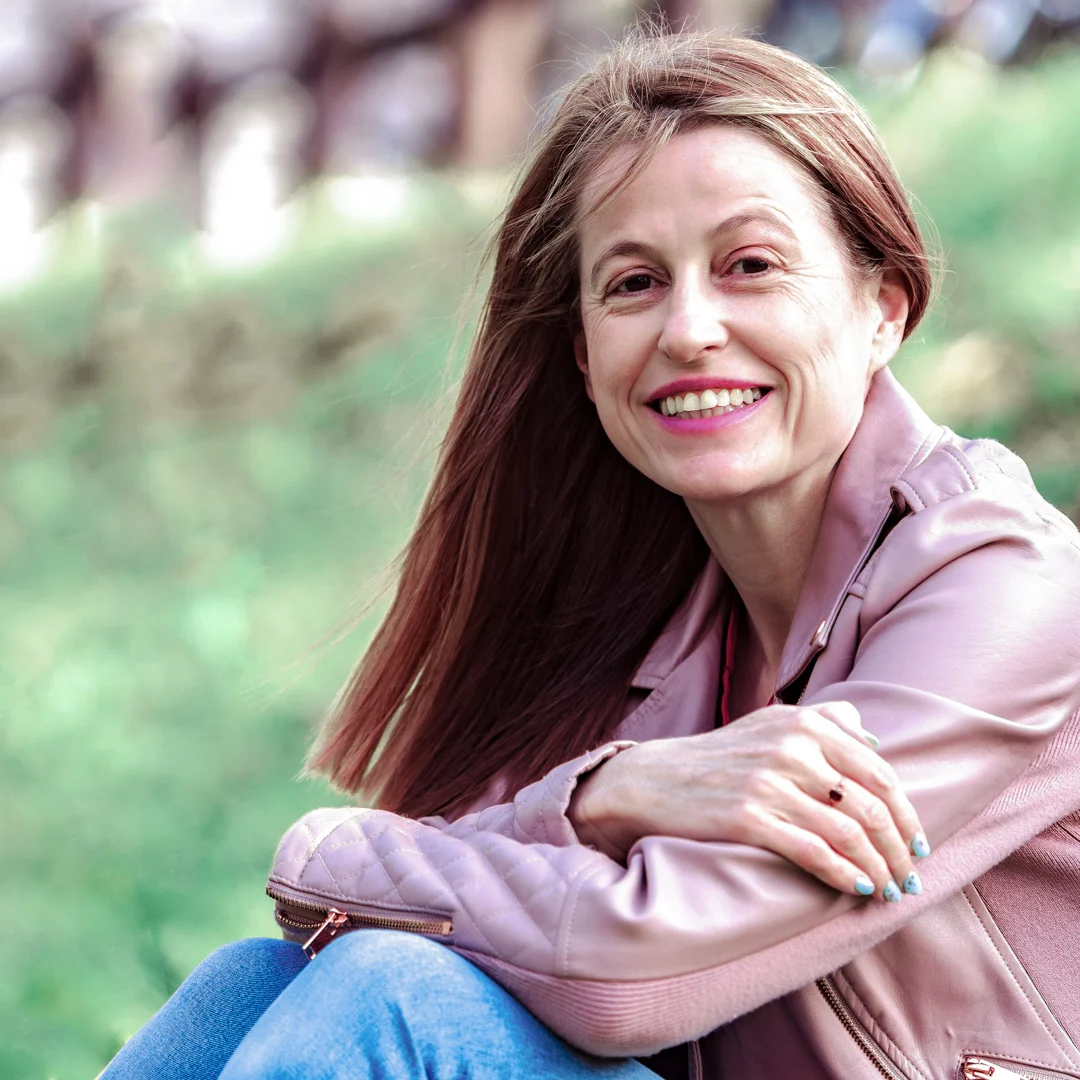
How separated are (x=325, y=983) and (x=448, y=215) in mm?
4824

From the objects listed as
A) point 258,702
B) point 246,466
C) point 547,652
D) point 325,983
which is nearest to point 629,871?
point 325,983

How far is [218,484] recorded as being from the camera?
Result: 19.6 feet

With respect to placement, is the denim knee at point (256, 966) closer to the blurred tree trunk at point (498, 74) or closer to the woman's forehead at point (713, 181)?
the woman's forehead at point (713, 181)

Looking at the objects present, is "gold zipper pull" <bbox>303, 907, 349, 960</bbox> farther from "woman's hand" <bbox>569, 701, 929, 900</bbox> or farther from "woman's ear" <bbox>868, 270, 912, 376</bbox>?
"woman's ear" <bbox>868, 270, 912, 376</bbox>

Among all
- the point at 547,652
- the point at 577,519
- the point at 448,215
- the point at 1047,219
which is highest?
the point at 448,215

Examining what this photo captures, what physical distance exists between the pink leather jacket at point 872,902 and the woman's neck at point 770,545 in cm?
9

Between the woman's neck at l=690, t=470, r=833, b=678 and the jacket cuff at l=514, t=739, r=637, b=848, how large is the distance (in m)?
0.43

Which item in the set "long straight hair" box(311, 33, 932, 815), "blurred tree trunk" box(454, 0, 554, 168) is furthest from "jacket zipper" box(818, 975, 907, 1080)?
"blurred tree trunk" box(454, 0, 554, 168)

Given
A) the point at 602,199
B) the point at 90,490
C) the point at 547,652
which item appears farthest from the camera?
the point at 90,490

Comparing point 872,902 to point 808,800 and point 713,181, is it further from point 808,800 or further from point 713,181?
point 713,181

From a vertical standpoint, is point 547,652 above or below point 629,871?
above

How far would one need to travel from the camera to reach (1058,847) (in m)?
1.71

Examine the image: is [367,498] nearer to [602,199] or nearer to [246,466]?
[246,466]

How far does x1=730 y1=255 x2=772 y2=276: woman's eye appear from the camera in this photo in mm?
1864
